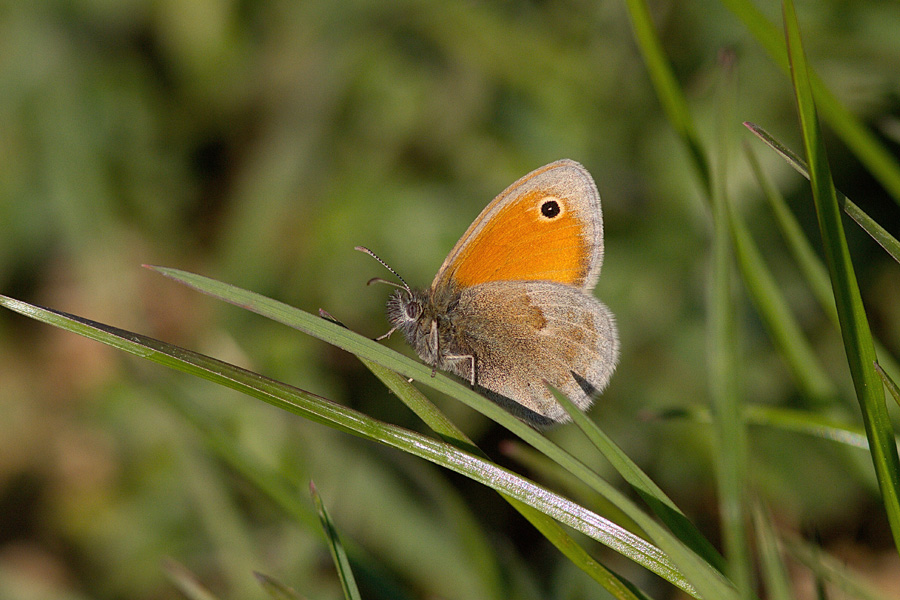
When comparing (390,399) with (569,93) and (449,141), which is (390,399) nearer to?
(449,141)

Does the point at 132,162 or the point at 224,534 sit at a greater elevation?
the point at 132,162

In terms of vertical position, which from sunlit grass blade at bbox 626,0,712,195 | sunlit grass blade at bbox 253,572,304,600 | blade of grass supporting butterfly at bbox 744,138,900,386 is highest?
sunlit grass blade at bbox 626,0,712,195

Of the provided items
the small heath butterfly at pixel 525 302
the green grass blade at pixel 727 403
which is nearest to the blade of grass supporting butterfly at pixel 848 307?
the green grass blade at pixel 727 403

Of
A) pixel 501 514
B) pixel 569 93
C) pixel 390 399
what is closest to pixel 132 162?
pixel 390 399

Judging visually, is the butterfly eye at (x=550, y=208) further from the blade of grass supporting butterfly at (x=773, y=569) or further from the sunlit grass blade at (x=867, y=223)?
the blade of grass supporting butterfly at (x=773, y=569)

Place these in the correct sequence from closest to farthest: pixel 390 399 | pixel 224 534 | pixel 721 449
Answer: pixel 721 449 < pixel 224 534 < pixel 390 399

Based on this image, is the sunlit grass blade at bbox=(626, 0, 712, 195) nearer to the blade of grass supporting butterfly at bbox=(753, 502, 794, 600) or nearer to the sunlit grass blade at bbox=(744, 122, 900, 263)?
the sunlit grass blade at bbox=(744, 122, 900, 263)

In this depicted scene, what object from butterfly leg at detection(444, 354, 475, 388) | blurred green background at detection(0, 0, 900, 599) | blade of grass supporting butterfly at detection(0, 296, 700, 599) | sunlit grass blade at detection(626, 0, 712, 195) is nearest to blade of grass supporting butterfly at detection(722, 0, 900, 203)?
sunlit grass blade at detection(626, 0, 712, 195)

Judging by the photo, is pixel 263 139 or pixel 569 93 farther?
pixel 263 139
